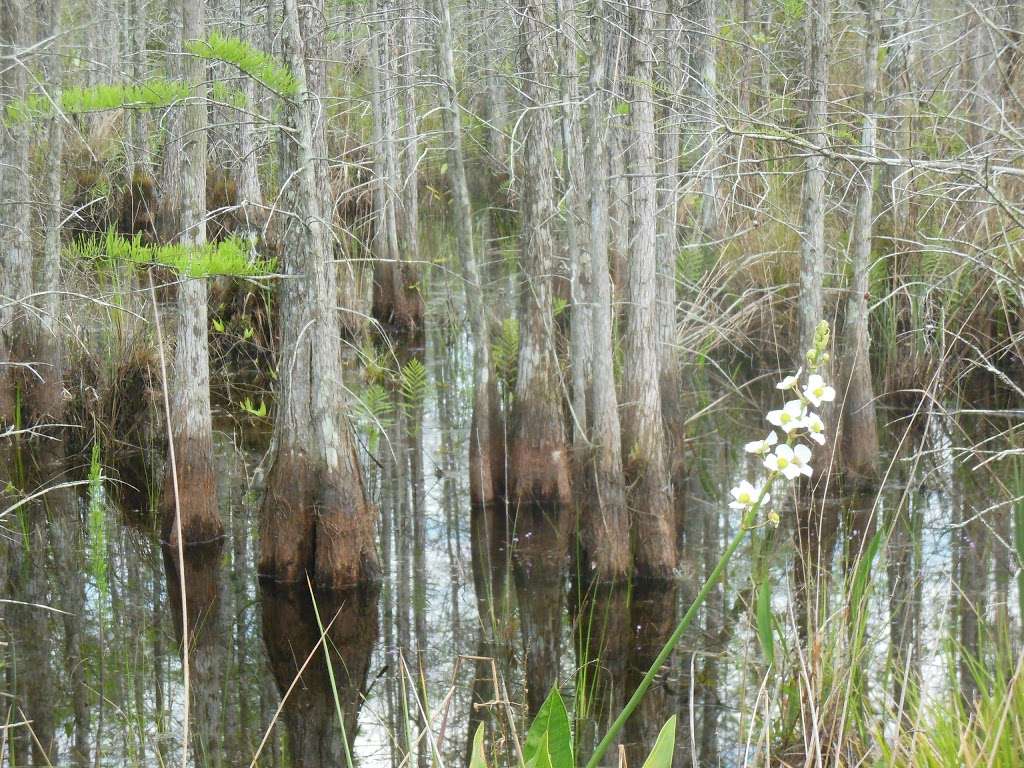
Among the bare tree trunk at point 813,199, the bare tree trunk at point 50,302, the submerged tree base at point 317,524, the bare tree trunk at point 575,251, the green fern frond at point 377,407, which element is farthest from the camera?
the green fern frond at point 377,407

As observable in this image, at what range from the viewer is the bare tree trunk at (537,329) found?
8609mm

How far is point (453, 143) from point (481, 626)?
401cm

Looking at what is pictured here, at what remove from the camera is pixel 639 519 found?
24.6 feet

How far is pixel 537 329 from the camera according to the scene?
901 cm

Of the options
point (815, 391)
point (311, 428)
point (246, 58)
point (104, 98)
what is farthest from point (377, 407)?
point (815, 391)

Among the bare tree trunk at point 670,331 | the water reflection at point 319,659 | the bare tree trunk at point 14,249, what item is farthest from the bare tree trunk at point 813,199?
the bare tree trunk at point 14,249

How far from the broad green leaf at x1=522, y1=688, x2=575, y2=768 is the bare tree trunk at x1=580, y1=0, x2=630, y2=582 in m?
4.56

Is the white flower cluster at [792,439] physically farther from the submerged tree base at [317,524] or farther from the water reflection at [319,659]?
the submerged tree base at [317,524]

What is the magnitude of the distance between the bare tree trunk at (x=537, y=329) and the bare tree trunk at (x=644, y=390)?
1.28 metres

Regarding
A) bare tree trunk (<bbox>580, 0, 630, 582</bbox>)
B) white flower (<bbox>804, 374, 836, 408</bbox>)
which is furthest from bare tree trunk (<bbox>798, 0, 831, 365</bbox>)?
white flower (<bbox>804, 374, 836, 408</bbox>)

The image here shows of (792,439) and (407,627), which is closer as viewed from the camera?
(792,439)

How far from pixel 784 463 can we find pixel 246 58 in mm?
4579

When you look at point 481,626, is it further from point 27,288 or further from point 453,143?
point 27,288

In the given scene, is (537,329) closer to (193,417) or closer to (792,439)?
(193,417)
